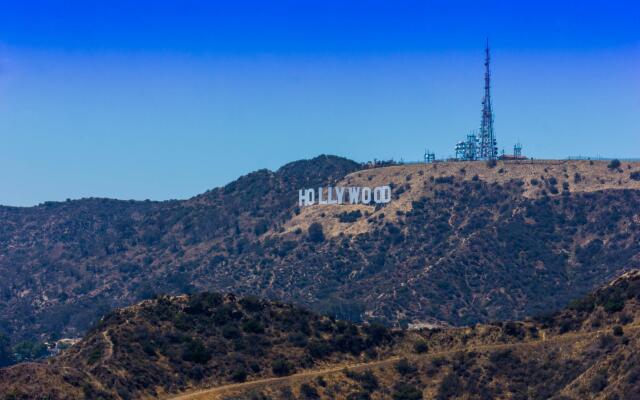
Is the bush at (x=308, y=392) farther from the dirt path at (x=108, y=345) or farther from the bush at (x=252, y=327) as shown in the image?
the dirt path at (x=108, y=345)

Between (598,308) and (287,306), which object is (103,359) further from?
(598,308)

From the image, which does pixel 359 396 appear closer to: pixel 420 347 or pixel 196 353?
pixel 196 353

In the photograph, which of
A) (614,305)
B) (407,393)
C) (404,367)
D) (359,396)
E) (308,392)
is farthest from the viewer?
(614,305)

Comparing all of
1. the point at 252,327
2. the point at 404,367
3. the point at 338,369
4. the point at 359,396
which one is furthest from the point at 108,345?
the point at 404,367

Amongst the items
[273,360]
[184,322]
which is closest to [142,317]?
[184,322]

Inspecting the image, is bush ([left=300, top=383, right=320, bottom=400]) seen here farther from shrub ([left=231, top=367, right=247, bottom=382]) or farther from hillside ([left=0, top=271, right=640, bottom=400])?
shrub ([left=231, top=367, right=247, bottom=382])

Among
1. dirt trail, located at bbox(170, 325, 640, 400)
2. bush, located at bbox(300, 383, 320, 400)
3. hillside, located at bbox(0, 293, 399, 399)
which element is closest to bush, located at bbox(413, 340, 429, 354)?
dirt trail, located at bbox(170, 325, 640, 400)

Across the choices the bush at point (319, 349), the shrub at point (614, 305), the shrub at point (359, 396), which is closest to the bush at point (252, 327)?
the bush at point (319, 349)
